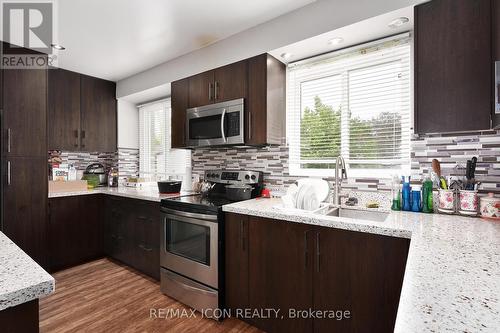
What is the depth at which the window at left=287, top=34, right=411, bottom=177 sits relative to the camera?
1880 millimetres

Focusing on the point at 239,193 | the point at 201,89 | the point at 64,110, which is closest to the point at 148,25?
the point at 201,89

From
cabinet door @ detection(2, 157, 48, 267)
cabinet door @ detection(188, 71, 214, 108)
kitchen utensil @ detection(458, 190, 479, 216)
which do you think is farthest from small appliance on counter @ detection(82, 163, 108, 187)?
kitchen utensil @ detection(458, 190, 479, 216)

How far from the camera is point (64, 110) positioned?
3158mm

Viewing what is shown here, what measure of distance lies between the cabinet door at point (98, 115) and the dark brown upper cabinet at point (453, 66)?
3.64 meters

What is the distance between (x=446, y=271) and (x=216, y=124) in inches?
78.8

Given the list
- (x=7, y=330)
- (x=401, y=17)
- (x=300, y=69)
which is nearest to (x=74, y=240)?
(x=7, y=330)

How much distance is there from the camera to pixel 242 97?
89.6 inches

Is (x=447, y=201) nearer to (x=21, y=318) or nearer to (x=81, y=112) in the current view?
(x=21, y=318)

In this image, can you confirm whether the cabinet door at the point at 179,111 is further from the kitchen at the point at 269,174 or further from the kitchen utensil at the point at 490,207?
the kitchen utensil at the point at 490,207

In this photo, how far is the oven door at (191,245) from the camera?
196cm

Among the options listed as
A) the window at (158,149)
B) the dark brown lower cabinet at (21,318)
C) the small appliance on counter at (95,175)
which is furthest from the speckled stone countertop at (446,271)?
the small appliance on counter at (95,175)

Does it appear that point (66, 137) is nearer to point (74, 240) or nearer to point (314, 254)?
point (74, 240)

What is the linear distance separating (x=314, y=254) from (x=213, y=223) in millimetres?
780

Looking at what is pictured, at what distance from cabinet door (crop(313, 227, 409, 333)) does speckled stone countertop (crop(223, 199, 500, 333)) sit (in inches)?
3.2
